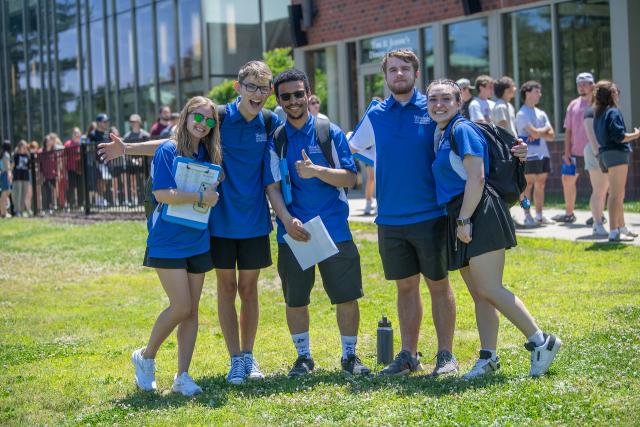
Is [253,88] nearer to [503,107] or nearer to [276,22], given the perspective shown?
[503,107]

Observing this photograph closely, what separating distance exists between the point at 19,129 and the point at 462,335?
32.7 metres

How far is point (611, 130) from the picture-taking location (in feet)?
37.8

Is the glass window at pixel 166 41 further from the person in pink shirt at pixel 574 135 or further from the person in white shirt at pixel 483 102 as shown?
the person in pink shirt at pixel 574 135

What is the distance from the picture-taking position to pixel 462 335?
26.6 feet

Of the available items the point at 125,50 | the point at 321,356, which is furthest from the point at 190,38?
the point at 321,356

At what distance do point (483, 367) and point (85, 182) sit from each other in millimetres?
15028

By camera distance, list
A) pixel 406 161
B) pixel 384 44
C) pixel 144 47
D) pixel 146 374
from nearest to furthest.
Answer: pixel 406 161
pixel 146 374
pixel 384 44
pixel 144 47

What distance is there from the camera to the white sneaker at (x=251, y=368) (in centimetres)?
693

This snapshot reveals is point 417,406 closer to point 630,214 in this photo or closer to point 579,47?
point 630,214

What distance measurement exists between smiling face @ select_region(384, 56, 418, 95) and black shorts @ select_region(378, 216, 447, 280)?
2.83 feet

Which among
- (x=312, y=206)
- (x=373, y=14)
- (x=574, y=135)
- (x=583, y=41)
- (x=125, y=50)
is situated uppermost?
(x=125, y=50)

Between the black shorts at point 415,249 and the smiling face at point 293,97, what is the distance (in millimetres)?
931

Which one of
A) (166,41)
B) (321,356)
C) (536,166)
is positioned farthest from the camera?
(166,41)

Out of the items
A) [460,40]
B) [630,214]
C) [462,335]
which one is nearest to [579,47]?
[460,40]
